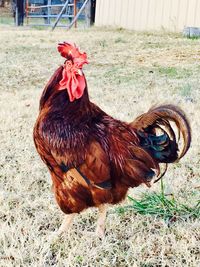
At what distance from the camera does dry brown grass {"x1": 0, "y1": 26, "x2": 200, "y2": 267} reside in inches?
96.6

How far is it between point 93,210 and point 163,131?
732 mm

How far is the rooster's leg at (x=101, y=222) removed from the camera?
8.59ft

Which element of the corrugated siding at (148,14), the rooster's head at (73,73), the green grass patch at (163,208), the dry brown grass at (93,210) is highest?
the rooster's head at (73,73)

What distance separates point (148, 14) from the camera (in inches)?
520

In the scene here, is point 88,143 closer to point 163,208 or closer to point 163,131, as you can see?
point 163,131

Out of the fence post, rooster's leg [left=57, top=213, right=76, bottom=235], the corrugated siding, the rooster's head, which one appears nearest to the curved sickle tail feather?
the rooster's head

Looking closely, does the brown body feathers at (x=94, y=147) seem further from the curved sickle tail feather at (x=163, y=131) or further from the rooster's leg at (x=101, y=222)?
the rooster's leg at (x=101, y=222)

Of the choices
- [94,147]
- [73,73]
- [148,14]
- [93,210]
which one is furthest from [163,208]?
[148,14]

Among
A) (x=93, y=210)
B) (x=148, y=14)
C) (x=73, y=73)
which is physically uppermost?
(x=73, y=73)

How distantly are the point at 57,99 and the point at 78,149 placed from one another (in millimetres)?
270

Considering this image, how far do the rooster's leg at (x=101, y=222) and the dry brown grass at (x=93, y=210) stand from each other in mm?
34

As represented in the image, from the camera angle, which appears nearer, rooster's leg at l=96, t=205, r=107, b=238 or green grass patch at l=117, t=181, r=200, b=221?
rooster's leg at l=96, t=205, r=107, b=238

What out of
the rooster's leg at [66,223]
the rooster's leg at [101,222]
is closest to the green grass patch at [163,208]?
the rooster's leg at [101,222]

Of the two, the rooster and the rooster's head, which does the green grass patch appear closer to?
the rooster
